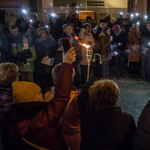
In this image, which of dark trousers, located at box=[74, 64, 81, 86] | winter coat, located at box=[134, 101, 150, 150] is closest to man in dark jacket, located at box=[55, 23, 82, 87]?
dark trousers, located at box=[74, 64, 81, 86]

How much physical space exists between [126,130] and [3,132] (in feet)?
3.68

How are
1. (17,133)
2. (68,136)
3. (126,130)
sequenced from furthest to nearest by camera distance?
(68,136) < (126,130) < (17,133)

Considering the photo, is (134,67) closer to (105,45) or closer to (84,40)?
(105,45)

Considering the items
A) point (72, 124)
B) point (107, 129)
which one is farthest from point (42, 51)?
point (107, 129)

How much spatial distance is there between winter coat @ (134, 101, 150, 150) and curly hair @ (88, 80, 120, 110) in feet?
1.07

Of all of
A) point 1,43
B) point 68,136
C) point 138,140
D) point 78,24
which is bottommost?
point 68,136

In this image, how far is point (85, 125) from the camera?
180 centimetres

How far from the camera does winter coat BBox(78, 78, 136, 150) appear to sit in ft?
5.48

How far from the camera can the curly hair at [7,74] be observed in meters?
2.14

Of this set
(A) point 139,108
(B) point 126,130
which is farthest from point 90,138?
(A) point 139,108

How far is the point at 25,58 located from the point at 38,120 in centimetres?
399

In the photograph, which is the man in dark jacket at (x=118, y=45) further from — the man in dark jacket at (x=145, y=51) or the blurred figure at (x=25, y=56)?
the blurred figure at (x=25, y=56)

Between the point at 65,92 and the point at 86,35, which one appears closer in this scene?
the point at 65,92

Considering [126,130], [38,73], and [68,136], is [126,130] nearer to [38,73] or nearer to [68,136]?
[68,136]
